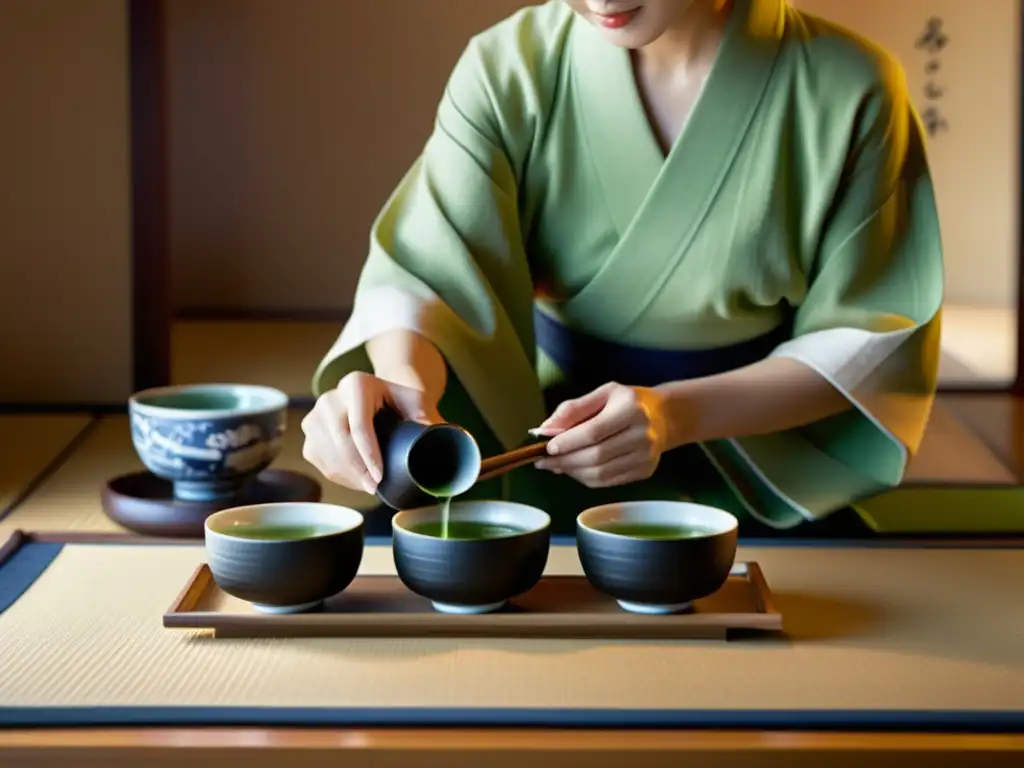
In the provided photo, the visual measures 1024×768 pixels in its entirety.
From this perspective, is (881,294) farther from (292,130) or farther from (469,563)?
(292,130)

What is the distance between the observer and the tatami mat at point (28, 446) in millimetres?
2400

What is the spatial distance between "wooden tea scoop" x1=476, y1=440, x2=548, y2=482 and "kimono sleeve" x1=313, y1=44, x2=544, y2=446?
34cm

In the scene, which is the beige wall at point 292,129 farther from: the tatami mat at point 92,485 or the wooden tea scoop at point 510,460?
the wooden tea scoop at point 510,460

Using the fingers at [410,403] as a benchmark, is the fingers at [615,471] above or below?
below

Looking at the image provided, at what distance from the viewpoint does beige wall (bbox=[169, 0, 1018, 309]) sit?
16.1ft

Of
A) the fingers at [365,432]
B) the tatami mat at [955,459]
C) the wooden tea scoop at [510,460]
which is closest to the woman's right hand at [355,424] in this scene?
the fingers at [365,432]

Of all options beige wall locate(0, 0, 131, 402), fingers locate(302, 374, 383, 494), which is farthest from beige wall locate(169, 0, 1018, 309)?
fingers locate(302, 374, 383, 494)

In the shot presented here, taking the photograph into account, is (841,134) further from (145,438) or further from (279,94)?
(279,94)

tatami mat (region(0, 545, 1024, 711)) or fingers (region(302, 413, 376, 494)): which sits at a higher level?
fingers (region(302, 413, 376, 494))

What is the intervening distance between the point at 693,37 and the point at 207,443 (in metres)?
0.86

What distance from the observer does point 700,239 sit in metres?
1.88

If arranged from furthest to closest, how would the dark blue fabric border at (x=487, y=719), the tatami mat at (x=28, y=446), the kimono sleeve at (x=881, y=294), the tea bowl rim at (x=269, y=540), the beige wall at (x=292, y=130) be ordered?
the beige wall at (x=292, y=130) < the tatami mat at (x=28, y=446) < the kimono sleeve at (x=881, y=294) < the tea bowl rim at (x=269, y=540) < the dark blue fabric border at (x=487, y=719)

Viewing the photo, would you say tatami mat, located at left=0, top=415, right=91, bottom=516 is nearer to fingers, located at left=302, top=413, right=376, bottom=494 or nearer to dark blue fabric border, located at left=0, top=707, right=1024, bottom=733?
fingers, located at left=302, top=413, right=376, bottom=494

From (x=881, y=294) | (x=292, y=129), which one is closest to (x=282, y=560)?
(x=881, y=294)
